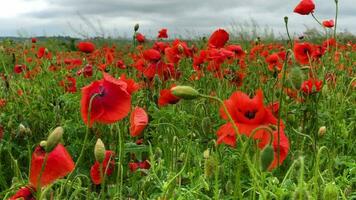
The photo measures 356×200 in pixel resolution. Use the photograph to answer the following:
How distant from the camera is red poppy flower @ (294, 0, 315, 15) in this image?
3824 mm

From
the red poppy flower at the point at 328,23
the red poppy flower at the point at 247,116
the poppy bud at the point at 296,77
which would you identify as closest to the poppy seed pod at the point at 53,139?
the red poppy flower at the point at 247,116

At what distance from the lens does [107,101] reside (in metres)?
1.87

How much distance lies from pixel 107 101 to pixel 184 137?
4.10 ft

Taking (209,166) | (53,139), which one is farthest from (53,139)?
(209,166)

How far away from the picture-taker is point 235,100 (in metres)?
1.64

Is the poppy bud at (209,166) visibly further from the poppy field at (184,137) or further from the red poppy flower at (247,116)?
the red poppy flower at (247,116)

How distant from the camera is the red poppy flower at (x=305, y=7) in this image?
382 centimetres

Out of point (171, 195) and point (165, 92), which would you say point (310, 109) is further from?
point (171, 195)

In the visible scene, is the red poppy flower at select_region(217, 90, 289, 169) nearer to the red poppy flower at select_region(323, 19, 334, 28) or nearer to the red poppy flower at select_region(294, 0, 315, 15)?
the red poppy flower at select_region(294, 0, 315, 15)

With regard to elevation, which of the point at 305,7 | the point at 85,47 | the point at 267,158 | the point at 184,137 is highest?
the point at 305,7

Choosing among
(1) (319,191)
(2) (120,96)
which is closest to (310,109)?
(1) (319,191)

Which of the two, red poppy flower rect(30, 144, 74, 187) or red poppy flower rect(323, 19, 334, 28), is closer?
red poppy flower rect(30, 144, 74, 187)

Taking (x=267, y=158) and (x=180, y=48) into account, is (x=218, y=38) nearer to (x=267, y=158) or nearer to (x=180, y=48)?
(x=180, y=48)

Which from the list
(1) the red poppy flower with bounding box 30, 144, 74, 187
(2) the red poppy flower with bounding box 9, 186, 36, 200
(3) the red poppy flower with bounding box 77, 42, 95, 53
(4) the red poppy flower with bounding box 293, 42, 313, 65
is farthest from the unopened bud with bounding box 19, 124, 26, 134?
(3) the red poppy flower with bounding box 77, 42, 95, 53
